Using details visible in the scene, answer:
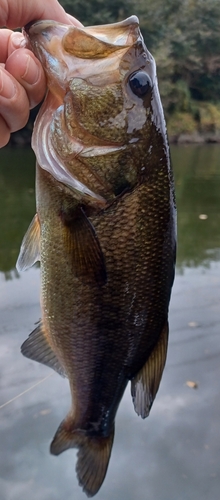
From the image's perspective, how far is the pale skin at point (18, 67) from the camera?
138 centimetres

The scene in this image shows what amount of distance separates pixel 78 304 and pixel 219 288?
3537 millimetres

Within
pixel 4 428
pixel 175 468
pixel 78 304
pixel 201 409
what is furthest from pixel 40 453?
pixel 78 304

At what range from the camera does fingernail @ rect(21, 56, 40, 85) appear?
53.3 inches

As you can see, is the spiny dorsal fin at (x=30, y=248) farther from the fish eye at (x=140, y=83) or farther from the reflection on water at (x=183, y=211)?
the reflection on water at (x=183, y=211)

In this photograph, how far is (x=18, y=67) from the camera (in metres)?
1.38

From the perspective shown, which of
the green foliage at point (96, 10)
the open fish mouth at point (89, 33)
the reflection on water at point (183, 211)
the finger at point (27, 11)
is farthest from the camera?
the green foliage at point (96, 10)

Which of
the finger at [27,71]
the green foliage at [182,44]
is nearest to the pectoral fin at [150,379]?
the finger at [27,71]

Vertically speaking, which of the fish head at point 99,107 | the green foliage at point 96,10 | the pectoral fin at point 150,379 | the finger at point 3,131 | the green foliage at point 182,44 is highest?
the fish head at point 99,107

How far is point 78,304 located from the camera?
150 cm

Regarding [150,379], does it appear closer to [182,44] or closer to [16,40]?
[16,40]

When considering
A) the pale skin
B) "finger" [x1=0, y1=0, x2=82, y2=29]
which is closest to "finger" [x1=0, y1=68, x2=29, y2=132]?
the pale skin

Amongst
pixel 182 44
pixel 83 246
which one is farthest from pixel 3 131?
pixel 182 44

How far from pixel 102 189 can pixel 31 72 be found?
379 mm

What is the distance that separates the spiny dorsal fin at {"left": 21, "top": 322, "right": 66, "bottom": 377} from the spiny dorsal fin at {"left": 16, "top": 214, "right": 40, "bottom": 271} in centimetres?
23
